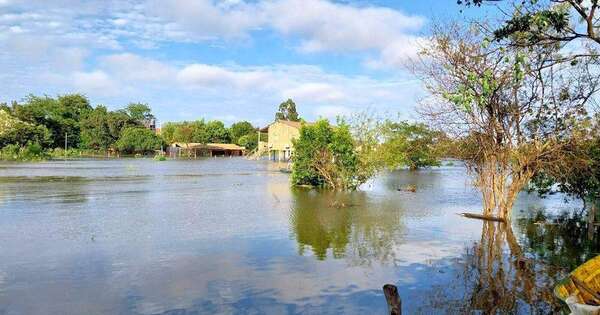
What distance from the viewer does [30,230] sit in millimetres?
14031

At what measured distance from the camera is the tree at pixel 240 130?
10769cm

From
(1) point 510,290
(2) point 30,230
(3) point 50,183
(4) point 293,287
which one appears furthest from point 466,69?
(3) point 50,183

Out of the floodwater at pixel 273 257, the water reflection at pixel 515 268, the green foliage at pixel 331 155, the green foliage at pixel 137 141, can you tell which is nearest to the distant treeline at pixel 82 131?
the green foliage at pixel 137 141

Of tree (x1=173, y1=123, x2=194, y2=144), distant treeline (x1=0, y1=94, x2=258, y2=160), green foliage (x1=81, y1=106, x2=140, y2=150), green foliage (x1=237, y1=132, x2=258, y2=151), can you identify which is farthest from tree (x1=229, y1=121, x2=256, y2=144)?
green foliage (x1=81, y1=106, x2=140, y2=150)

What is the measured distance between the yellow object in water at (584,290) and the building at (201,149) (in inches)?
3383

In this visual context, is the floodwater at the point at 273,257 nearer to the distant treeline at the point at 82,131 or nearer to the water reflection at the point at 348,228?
the water reflection at the point at 348,228

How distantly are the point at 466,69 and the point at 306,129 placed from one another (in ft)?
47.9

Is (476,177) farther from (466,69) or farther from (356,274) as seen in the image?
(356,274)

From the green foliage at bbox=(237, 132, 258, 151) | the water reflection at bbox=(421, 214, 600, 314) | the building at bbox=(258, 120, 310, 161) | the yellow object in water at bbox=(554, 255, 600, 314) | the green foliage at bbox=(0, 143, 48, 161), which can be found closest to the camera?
the yellow object in water at bbox=(554, 255, 600, 314)

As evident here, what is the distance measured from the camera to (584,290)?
6.32 meters

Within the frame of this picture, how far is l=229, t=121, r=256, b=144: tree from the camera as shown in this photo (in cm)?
10769

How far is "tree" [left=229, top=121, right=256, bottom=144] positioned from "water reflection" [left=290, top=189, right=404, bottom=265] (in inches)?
3369

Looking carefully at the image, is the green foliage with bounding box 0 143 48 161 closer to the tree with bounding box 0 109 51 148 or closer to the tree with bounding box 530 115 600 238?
the tree with bounding box 0 109 51 148

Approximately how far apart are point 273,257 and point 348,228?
430 cm
